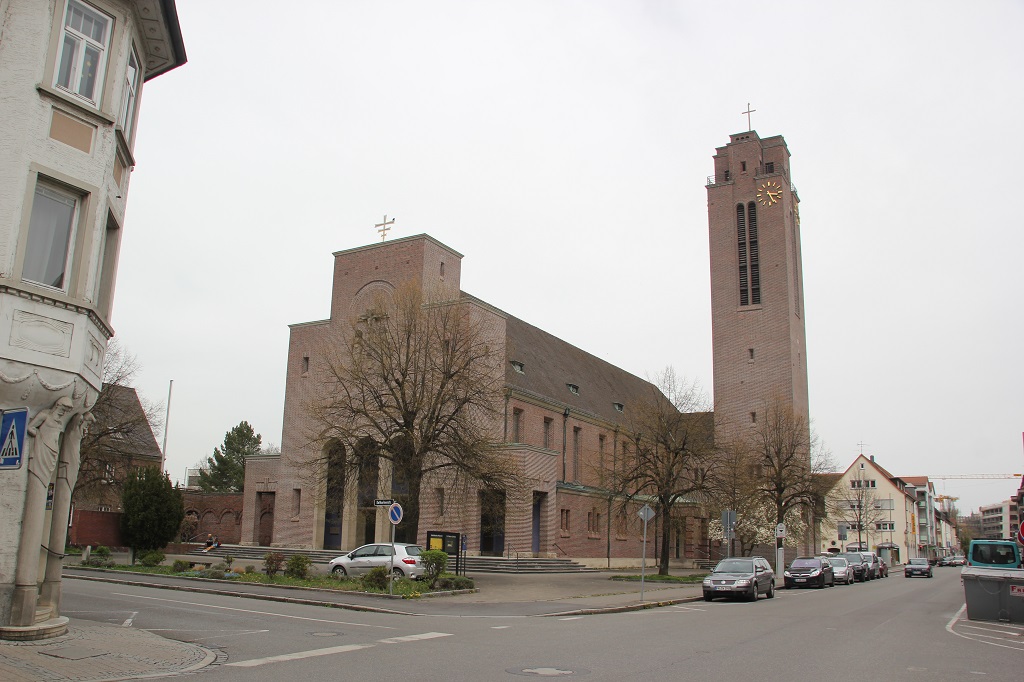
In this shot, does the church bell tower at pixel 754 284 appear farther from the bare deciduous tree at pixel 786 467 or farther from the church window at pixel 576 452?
the church window at pixel 576 452

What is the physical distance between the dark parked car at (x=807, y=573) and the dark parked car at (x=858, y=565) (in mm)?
9726

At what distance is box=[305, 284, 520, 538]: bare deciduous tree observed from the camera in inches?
1094

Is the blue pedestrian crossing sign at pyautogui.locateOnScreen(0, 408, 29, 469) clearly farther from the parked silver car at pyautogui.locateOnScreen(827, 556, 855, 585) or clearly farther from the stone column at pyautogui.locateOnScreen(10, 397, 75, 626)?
the parked silver car at pyautogui.locateOnScreen(827, 556, 855, 585)

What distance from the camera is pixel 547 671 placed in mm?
10188

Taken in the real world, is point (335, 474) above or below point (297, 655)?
above

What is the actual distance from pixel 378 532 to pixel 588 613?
68.0 ft

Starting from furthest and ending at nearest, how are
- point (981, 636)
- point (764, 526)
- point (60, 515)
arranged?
point (764, 526)
point (981, 636)
point (60, 515)

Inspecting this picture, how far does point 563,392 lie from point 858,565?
21097 millimetres

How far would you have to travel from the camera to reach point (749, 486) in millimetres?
41156

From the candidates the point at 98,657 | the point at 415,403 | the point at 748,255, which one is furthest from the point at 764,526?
the point at 98,657

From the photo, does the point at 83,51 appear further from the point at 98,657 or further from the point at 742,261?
the point at 742,261

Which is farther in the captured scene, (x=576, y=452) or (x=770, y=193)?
(x=770, y=193)

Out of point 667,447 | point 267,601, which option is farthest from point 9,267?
point 667,447

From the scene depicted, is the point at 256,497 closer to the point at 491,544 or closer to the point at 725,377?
the point at 491,544
